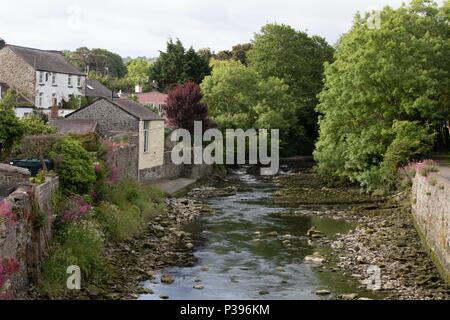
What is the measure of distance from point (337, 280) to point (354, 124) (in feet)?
72.4

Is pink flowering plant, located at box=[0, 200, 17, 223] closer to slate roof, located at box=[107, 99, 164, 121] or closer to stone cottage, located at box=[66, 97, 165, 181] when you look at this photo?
stone cottage, located at box=[66, 97, 165, 181]

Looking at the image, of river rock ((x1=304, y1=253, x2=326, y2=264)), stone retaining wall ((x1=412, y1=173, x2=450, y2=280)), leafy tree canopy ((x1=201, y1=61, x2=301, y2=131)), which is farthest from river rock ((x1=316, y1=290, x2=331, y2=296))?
leafy tree canopy ((x1=201, y1=61, x2=301, y2=131))

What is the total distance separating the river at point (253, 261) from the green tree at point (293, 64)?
32.1 m

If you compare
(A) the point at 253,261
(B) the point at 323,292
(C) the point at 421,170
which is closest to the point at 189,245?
(A) the point at 253,261

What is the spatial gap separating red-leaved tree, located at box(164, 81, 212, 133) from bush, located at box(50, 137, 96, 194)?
90.7 ft

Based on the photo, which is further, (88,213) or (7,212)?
(88,213)

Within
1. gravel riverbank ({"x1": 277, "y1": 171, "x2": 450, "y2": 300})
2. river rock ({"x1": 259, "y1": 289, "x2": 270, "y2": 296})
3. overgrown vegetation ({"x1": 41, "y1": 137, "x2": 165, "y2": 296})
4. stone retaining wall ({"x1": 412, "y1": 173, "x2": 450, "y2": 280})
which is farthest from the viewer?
stone retaining wall ({"x1": 412, "y1": 173, "x2": 450, "y2": 280})

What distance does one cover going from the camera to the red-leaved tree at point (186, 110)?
167 feet

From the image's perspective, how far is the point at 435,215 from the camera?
77.9 feet

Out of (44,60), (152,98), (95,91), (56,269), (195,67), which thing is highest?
(195,67)

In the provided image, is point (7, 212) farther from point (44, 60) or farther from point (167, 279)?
point (44, 60)

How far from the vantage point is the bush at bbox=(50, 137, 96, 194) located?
72.2ft

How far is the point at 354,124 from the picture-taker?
133 feet

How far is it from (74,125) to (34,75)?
17.7m
